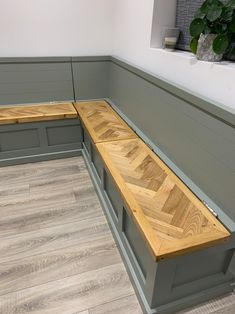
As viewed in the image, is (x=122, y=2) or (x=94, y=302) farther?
(x=122, y=2)

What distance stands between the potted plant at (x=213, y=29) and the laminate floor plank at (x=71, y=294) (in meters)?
1.52

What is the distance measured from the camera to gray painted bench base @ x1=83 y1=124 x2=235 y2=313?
3.97 ft

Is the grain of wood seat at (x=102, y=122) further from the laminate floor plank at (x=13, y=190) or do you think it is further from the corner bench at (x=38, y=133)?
the laminate floor plank at (x=13, y=190)

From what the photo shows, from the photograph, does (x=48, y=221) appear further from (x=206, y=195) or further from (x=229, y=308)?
(x=229, y=308)

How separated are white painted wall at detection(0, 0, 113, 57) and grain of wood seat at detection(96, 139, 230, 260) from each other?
5.28 feet

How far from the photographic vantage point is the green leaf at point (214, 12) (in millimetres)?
1313

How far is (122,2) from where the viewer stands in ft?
8.18

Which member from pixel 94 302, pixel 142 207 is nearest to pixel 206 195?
pixel 142 207

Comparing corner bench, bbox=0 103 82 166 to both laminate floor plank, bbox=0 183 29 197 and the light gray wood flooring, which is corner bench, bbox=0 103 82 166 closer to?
the light gray wood flooring

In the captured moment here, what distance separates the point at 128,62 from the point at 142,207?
170 centimetres

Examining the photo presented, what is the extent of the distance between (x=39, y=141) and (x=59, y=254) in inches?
54.4

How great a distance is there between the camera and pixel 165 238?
1.16 meters

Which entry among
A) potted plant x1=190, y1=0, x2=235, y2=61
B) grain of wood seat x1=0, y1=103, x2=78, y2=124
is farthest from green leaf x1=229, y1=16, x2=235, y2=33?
grain of wood seat x1=0, y1=103, x2=78, y2=124

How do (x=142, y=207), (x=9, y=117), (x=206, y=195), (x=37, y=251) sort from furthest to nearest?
1. (x=9, y=117)
2. (x=37, y=251)
3. (x=206, y=195)
4. (x=142, y=207)
